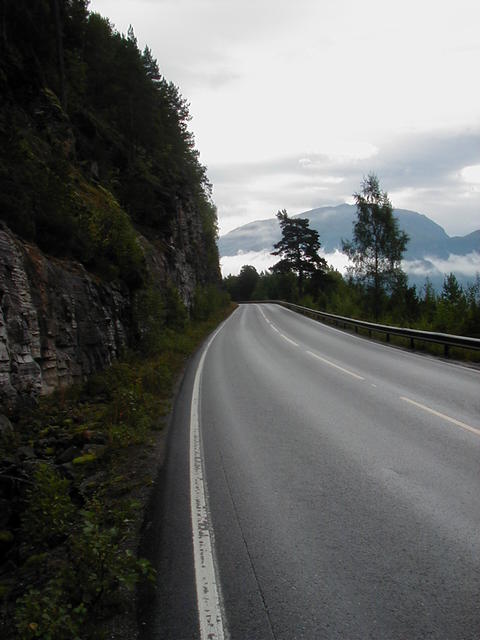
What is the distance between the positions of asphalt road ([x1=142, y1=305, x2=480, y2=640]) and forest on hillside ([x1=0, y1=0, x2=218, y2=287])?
6.54 m

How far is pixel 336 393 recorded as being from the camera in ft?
30.9

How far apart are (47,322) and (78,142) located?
15.6 metres

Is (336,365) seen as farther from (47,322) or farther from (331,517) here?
(331,517)

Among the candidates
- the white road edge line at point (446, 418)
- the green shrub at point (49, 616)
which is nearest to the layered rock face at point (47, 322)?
the green shrub at point (49, 616)

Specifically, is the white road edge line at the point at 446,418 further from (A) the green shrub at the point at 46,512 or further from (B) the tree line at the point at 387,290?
(B) the tree line at the point at 387,290

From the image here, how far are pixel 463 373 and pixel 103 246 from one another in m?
11.6

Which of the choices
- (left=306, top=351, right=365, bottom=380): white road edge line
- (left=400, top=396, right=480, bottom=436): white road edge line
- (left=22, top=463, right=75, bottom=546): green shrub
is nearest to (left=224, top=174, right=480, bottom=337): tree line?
(left=306, top=351, right=365, bottom=380): white road edge line

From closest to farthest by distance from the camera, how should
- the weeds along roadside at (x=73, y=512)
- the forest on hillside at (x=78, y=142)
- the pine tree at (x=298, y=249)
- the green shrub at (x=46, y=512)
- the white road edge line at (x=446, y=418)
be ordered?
the weeds along roadside at (x=73, y=512) → the green shrub at (x=46, y=512) → the white road edge line at (x=446, y=418) → the forest on hillside at (x=78, y=142) → the pine tree at (x=298, y=249)

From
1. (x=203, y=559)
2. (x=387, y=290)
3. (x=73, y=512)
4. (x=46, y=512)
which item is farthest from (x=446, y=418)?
(x=387, y=290)

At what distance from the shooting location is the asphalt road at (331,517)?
288 cm

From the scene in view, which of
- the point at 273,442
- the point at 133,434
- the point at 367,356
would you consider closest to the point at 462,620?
the point at 273,442

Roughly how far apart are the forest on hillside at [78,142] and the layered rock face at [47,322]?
41.9 inches

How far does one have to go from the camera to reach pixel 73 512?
14.6 feet

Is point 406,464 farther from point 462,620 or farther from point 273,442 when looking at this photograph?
point 462,620
